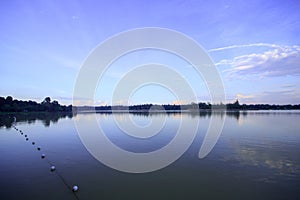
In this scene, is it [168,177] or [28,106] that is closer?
[168,177]

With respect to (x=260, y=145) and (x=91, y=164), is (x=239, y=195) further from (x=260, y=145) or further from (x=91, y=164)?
(x=260, y=145)

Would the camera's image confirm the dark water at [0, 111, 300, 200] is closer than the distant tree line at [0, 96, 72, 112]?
Yes

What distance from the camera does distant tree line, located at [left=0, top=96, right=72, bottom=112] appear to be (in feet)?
233

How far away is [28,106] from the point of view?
82125 millimetres

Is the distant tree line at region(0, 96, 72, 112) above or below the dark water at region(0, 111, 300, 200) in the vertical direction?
above

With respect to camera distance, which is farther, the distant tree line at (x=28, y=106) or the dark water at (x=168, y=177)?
the distant tree line at (x=28, y=106)

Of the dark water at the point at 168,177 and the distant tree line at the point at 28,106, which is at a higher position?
the distant tree line at the point at 28,106

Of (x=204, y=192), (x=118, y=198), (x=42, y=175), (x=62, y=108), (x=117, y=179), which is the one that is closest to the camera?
(x=118, y=198)

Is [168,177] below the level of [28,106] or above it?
below

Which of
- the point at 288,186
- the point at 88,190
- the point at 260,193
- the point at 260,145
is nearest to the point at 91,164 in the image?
the point at 88,190

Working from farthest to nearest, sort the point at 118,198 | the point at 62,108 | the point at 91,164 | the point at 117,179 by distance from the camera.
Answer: the point at 62,108 → the point at 91,164 → the point at 117,179 → the point at 118,198

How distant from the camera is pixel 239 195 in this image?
253 inches

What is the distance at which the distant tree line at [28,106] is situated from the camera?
233 feet

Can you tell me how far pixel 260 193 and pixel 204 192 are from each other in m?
1.84
